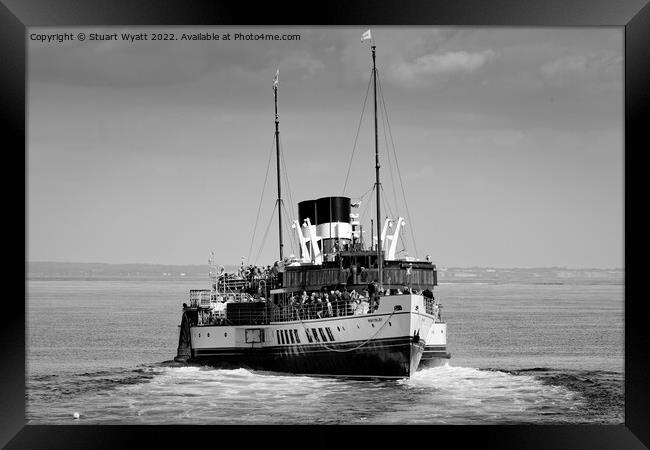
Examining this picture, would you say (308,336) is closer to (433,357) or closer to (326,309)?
(326,309)

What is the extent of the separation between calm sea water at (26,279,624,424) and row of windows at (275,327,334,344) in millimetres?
1345

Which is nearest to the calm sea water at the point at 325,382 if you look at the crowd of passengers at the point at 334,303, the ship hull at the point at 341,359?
the ship hull at the point at 341,359

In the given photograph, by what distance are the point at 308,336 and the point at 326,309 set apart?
1113 mm

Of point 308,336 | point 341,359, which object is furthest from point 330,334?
point 308,336

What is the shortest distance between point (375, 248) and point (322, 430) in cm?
1745

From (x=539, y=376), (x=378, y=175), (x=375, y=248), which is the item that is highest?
(x=378, y=175)

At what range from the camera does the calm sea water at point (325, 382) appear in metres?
26.4

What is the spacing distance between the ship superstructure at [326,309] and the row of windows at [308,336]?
0.11 feet

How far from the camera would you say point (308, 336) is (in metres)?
34.9
